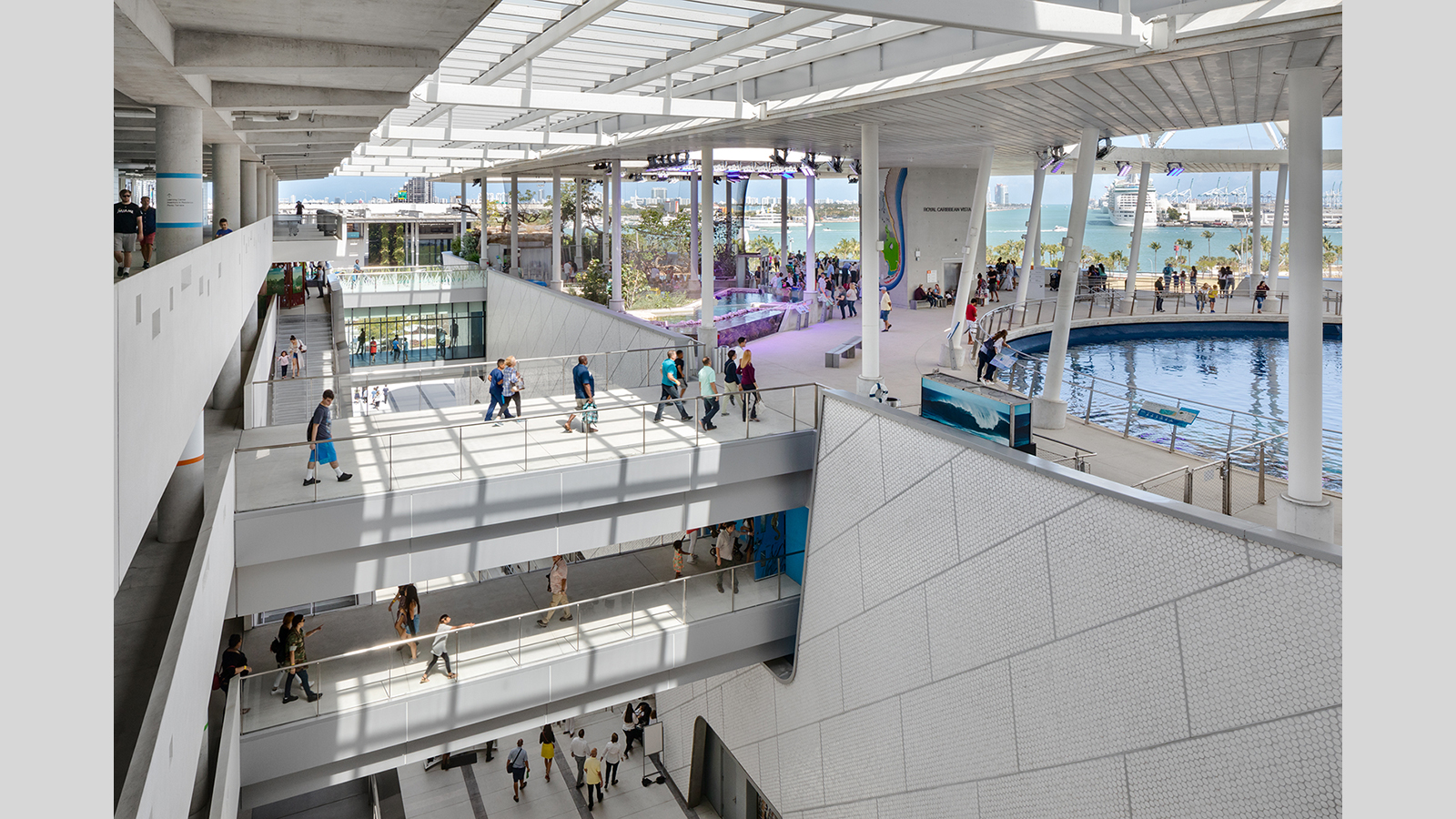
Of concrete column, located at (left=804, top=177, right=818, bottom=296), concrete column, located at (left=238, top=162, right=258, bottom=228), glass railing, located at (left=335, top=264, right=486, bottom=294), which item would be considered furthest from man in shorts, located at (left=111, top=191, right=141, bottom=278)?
glass railing, located at (left=335, top=264, right=486, bottom=294)

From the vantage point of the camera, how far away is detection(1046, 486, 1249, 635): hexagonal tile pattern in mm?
7531

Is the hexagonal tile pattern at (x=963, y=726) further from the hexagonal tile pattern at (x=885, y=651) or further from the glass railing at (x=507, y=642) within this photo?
the glass railing at (x=507, y=642)

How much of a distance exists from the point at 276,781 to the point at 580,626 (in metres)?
4.34

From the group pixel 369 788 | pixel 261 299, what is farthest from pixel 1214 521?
pixel 261 299

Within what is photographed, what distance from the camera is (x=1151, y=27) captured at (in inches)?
346

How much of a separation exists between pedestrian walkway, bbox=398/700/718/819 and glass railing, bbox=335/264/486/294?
21041 millimetres

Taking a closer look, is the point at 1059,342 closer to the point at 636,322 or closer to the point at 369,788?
the point at 636,322

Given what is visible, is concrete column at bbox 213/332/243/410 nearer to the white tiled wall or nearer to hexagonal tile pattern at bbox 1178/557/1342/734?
the white tiled wall

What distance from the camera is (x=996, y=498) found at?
10.1 meters

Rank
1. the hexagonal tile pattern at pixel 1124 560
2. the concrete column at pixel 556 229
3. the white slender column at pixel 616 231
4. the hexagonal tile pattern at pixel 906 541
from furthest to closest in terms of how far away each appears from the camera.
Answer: the concrete column at pixel 556 229
the white slender column at pixel 616 231
the hexagonal tile pattern at pixel 906 541
the hexagonal tile pattern at pixel 1124 560

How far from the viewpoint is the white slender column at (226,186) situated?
17031mm

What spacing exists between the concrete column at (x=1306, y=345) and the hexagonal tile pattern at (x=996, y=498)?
194 centimetres

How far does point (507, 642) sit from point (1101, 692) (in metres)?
8.02

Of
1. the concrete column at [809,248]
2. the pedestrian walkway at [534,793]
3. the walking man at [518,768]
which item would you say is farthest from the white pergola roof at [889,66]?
the pedestrian walkway at [534,793]
